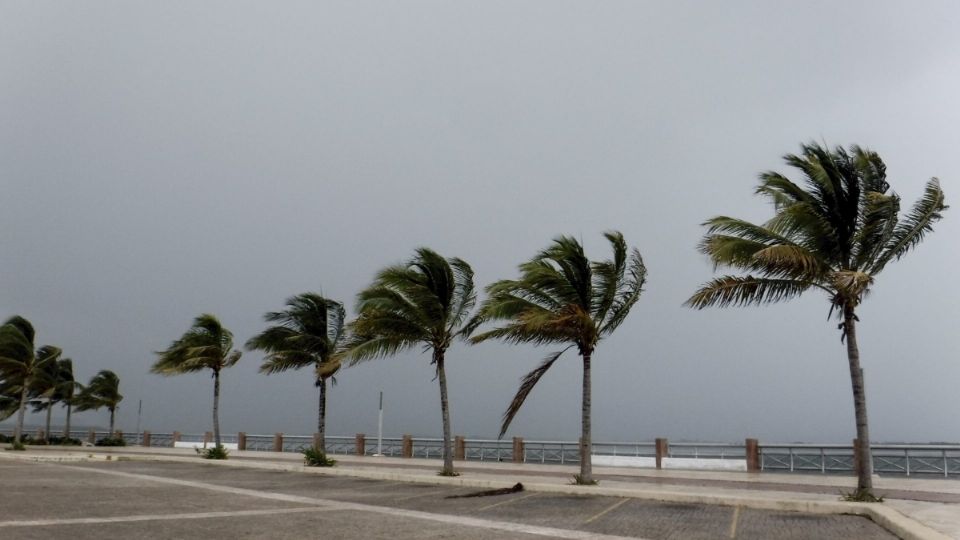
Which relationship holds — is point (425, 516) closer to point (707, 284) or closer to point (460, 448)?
point (707, 284)

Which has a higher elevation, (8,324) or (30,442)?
(8,324)

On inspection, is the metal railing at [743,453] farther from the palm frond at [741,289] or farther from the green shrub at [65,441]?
the green shrub at [65,441]

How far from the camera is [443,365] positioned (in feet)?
74.7

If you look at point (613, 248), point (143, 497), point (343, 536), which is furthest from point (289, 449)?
point (343, 536)

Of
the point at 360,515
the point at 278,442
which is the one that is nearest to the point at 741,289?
the point at 360,515

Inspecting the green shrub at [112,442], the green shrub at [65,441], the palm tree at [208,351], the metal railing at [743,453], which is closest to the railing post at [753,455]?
the metal railing at [743,453]

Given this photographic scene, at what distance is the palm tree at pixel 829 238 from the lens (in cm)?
1500

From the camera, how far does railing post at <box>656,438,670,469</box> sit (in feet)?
85.2

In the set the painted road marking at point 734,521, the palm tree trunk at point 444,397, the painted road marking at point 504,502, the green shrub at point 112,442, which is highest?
the palm tree trunk at point 444,397

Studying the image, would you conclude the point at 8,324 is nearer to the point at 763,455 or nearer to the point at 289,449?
the point at 289,449

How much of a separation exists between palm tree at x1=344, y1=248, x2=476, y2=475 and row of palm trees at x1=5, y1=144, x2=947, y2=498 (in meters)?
0.03

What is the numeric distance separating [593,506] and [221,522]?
24.1 feet

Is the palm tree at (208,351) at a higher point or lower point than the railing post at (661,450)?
higher

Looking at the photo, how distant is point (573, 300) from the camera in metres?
19.5
